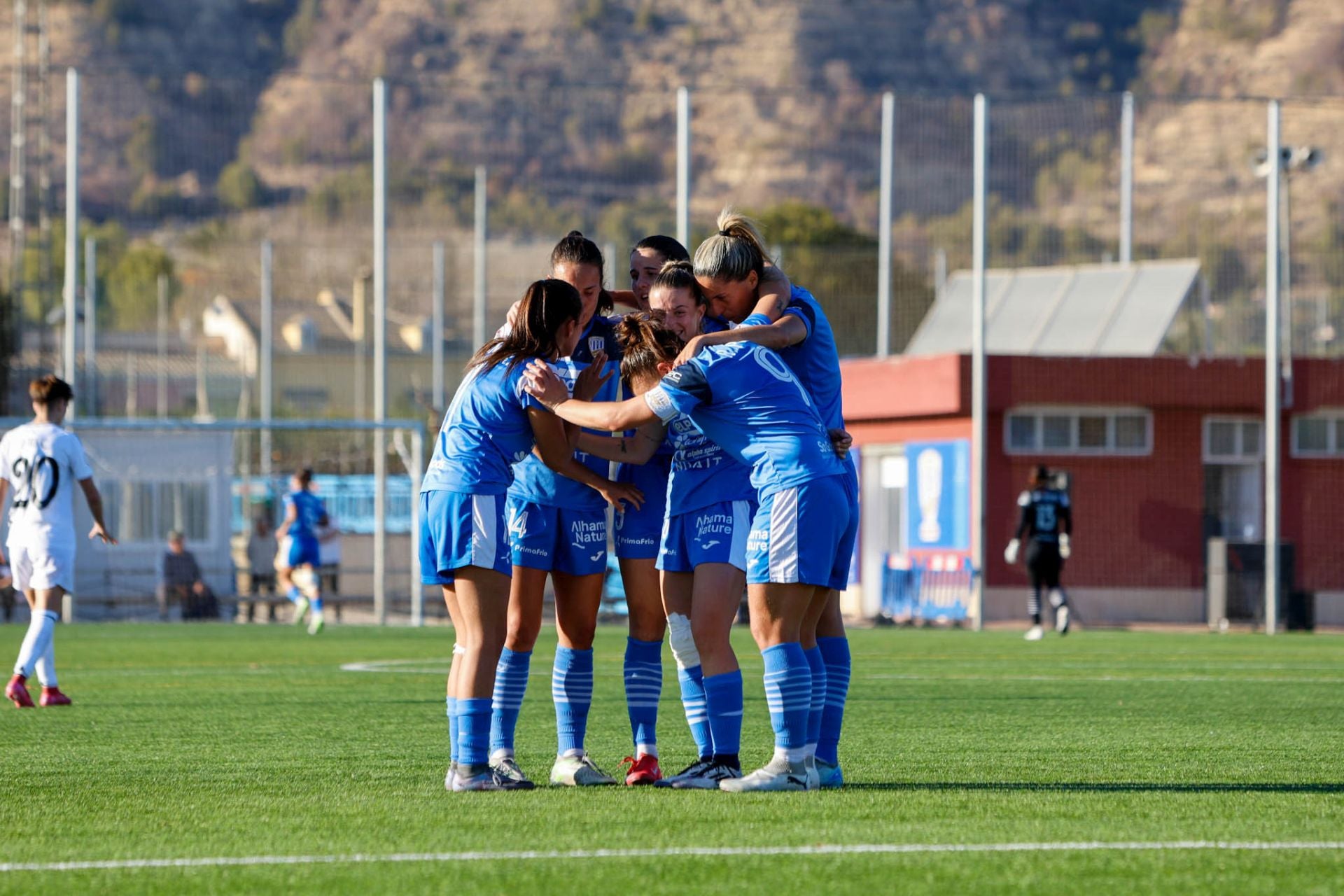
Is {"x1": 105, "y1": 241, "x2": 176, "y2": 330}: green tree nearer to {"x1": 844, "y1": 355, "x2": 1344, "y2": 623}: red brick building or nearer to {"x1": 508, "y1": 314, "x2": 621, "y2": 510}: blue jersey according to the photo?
{"x1": 844, "y1": 355, "x2": 1344, "y2": 623}: red brick building

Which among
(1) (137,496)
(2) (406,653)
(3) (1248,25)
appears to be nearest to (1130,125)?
(1) (137,496)

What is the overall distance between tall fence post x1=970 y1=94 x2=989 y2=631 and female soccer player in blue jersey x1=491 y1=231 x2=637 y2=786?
1794cm

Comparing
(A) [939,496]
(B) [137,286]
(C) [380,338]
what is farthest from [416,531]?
(B) [137,286]

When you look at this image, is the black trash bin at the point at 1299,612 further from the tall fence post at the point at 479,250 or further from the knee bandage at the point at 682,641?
the knee bandage at the point at 682,641

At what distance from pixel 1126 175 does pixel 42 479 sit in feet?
75.5

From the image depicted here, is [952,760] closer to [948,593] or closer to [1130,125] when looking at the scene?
[948,593]

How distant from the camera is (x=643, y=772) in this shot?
695 cm

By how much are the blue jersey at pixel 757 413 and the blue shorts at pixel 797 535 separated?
0.15ft

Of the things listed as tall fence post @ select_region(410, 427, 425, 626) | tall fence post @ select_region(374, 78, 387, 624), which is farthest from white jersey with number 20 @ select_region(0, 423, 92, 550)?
tall fence post @ select_region(374, 78, 387, 624)

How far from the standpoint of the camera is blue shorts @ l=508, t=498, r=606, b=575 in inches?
270

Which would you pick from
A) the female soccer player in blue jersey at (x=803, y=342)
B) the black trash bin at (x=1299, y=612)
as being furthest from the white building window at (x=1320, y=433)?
the female soccer player in blue jersey at (x=803, y=342)

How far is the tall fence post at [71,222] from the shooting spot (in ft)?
85.1

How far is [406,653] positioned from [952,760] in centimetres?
970

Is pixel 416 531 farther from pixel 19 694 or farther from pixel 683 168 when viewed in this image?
pixel 19 694
